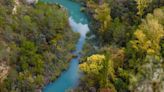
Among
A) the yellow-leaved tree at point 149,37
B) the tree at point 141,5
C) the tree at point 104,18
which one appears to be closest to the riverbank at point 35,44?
the tree at point 104,18

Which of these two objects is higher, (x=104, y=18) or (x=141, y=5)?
(x=141, y=5)

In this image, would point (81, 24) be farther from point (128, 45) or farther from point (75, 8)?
point (128, 45)

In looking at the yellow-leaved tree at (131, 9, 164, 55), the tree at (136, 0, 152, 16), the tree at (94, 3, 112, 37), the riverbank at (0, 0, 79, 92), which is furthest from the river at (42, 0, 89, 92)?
the tree at (136, 0, 152, 16)

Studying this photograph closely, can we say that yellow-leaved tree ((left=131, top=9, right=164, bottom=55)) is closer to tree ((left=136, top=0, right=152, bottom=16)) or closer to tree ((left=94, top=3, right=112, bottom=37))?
tree ((left=136, top=0, right=152, bottom=16))

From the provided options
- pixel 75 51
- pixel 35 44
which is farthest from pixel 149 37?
pixel 35 44

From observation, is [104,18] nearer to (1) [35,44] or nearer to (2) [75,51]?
(2) [75,51]

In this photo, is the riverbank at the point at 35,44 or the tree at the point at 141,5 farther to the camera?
the tree at the point at 141,5

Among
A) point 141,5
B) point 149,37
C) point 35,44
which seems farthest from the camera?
point 141,5

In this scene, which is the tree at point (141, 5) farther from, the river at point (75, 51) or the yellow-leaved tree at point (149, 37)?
the river at point (75, 51)

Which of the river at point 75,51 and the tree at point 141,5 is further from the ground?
the tree at point 141,5
